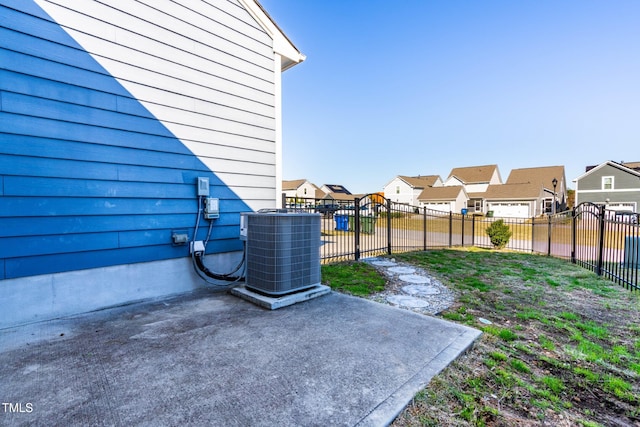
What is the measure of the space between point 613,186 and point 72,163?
3412 centimetres

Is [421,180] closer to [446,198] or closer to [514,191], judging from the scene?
[446,198]

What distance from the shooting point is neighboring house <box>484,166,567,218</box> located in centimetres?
2841

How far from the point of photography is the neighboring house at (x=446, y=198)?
3175 centimetres

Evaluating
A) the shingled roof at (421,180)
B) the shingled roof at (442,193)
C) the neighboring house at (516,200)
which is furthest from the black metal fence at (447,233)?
the shingled roof at (421,180)

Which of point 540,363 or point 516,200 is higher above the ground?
point 516,200

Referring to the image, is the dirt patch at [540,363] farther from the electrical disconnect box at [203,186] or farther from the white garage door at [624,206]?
the white garage door at [624,206]

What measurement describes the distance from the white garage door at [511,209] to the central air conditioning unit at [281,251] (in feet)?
105

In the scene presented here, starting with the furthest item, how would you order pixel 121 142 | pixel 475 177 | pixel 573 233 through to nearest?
pixel 475 177 → pixel 573 233 → pixel 121 142

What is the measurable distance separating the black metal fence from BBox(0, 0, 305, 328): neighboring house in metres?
2.10

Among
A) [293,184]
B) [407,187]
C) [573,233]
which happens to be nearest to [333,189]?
[293,184]

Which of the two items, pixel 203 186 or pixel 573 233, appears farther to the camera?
pixel 573 233

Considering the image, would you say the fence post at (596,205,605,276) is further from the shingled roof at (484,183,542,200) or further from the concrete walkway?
the shingled roof at (484,183,542,200)

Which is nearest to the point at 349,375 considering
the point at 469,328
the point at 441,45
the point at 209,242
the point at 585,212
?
the point at 469,328

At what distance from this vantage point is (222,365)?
182 centimetres
